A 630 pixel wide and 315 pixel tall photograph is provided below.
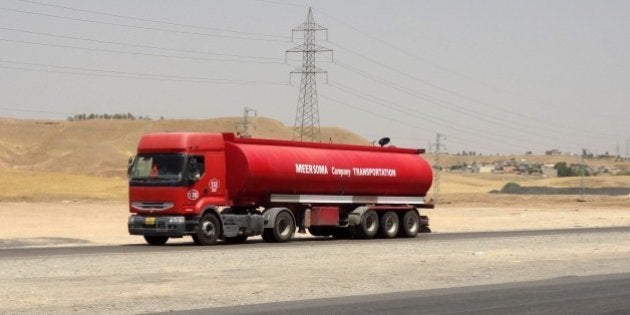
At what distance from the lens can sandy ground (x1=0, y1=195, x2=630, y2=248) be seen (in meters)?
41.9

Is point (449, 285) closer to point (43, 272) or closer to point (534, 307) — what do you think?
point (534, 307)

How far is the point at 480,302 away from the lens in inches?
749

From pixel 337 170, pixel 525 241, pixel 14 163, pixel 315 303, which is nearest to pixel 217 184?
pixel 337 170

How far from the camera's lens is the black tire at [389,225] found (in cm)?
4130

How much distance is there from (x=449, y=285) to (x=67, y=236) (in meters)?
23.0

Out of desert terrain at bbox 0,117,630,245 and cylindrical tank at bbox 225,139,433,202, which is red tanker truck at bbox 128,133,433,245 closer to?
cylindrical tank at bbox 225,139,433,202

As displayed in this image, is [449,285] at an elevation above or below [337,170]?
below

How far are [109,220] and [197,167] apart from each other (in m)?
23.7

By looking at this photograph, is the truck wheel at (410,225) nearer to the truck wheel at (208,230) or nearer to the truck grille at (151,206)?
the truck wheel at (208,230)

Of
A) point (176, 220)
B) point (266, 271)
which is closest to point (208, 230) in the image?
point (176, 220)

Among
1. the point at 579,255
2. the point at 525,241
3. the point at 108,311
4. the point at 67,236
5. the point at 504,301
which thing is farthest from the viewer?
the point at 67,236

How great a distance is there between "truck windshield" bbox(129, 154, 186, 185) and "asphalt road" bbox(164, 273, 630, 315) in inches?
568

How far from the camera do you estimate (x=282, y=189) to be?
3738 centimetres

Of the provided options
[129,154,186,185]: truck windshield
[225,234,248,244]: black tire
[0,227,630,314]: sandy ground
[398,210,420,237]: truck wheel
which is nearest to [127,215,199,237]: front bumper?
[0,227,630,314]: sandy ground
